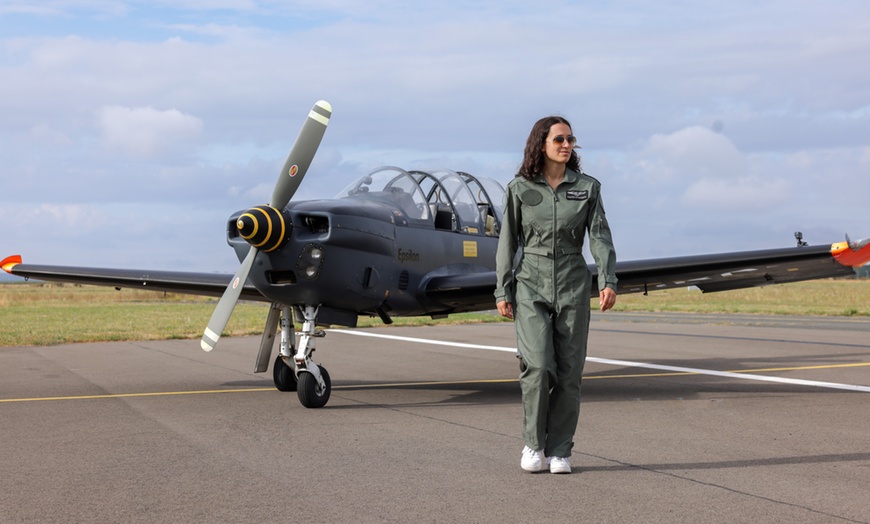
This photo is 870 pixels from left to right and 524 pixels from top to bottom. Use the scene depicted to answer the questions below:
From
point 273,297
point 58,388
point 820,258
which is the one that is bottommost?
point 58,388

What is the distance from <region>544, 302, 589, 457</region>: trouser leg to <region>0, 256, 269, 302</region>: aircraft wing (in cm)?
734

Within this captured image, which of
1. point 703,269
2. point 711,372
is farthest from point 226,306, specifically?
point 711,372

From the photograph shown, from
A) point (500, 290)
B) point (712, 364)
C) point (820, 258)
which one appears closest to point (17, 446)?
point (500, 290)

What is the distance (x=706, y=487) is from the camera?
505cm

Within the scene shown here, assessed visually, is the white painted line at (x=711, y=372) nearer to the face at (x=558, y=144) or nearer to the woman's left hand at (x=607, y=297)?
the woman's left hand at (x=607, y=297)

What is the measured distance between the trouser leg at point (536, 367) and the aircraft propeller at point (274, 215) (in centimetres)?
386

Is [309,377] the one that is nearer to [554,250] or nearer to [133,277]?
[554,250]

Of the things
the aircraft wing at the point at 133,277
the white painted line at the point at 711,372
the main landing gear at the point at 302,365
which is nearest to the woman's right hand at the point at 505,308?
the main landing gear at the point at 302,365

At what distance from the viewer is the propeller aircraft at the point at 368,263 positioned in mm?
9109

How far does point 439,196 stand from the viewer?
11734 millimetres

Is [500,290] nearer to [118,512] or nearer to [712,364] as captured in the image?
[118,512]

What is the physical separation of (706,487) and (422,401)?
4.75 m

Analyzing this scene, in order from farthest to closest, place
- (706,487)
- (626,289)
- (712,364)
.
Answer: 1. (712,364)
2. (626,289)
3. (706,487)

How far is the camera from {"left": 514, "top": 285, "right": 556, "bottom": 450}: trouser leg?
559 cm
